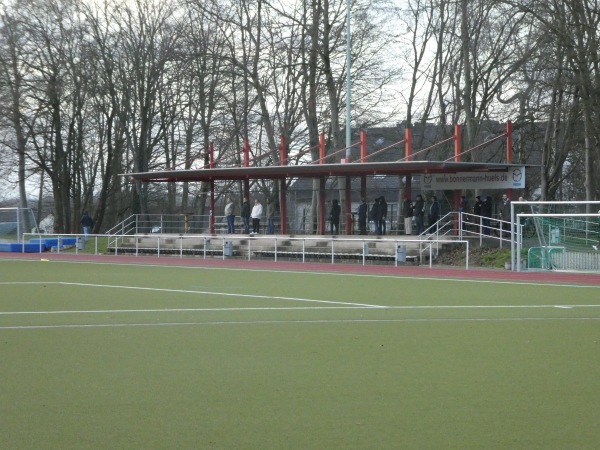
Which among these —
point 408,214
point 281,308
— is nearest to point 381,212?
point 408,214

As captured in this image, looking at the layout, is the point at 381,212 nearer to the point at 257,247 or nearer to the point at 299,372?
the point at 257,247

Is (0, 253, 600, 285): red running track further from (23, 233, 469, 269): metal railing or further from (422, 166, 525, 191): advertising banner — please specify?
(422, 166, 525, 191): advertising banner

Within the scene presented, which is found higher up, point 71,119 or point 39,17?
point 39,17

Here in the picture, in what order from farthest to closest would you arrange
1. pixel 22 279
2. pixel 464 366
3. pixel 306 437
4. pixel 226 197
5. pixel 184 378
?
pixel 226 197 → pixel 22 279 → pixel 464 366 → pixel 184 378 → pixel 306 437

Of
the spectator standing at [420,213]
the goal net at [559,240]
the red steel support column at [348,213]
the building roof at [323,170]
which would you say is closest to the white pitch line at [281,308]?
the goal net at [559,240]

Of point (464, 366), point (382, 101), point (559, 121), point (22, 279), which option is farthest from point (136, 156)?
point (464, 366)

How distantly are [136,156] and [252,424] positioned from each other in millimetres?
51641

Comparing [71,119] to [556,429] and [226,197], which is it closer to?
[226,197]

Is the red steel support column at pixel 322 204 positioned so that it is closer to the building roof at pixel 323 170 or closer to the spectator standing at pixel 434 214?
the building roof at pixel 323 170

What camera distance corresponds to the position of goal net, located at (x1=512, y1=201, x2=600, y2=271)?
28016mm

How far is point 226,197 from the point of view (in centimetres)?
6406

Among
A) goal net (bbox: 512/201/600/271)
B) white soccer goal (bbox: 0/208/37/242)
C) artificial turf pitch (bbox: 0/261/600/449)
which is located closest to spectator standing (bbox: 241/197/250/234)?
white soccer goal (bbox: 0/208/37/242)

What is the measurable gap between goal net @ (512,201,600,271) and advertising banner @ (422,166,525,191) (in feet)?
23.0

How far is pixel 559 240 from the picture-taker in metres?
29.1
